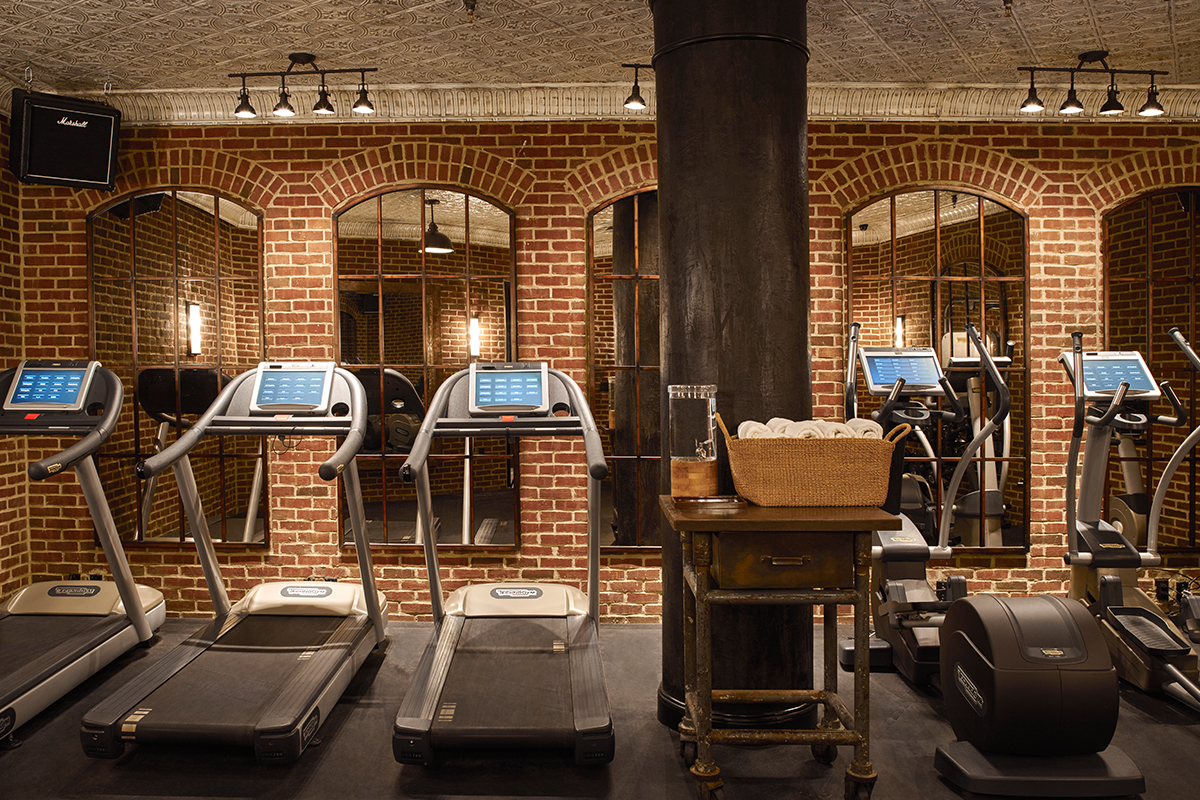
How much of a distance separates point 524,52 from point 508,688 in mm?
3320

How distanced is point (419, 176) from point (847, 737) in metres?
3.88

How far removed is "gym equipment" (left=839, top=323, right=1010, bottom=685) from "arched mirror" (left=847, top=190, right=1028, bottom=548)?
724mm

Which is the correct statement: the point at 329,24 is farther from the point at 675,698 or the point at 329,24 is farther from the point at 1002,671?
the point at 1002,671

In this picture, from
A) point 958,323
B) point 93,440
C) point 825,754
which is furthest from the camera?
point 958,323

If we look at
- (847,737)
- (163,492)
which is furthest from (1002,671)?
(163,492)

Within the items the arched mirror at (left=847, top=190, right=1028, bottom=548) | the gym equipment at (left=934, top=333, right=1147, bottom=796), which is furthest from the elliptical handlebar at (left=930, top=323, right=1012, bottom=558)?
the gym equipment at (left=934, top=333, right=1147, bottom=796)

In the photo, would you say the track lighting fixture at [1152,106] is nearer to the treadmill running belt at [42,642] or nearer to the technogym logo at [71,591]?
the treadmill running belt at [42,642]

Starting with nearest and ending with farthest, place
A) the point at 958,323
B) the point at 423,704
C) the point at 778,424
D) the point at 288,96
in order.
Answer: the point at 778,424
the point at 423,704
the point at 288,96
the point at 958,323

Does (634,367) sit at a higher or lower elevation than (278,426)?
higher

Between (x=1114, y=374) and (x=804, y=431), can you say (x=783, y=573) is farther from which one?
(x=1114, y=374)

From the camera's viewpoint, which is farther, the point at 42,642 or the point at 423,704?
the point at 42,642

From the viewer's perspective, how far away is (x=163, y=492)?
573 cm

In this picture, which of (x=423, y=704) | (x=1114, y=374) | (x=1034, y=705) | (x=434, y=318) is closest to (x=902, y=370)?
(x=1114, y=374)

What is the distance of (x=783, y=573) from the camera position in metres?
2.47
